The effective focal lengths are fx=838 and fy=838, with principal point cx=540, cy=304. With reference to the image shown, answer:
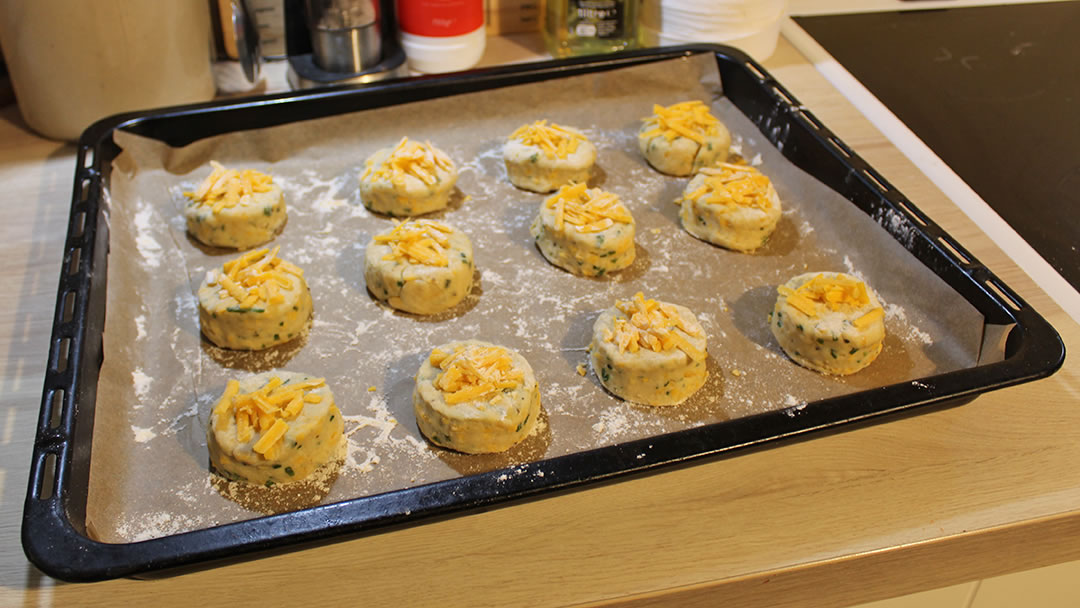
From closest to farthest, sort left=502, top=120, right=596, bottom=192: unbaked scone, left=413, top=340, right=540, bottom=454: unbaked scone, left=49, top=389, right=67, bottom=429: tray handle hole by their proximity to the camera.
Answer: left=49, top=389, right=67, bottom=429: tray handle hole, left=413, top=340, right=540, bottom=454: unbaked scone, left=502, top=120, right=596, bottom=192: unbaked scone

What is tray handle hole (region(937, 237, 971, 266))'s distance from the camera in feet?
4.72

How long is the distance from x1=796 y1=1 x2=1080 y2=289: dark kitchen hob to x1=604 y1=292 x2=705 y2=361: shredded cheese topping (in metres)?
0.78

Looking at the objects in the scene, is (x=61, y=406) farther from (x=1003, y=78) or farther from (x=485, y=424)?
(x=1003, y=78)

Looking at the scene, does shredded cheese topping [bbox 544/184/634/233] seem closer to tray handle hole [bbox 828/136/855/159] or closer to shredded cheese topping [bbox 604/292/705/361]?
shredded cheese topping [bbox 604/292/705/361]

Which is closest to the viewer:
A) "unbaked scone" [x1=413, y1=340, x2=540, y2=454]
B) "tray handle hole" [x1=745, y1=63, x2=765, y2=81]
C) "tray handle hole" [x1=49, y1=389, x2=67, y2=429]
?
"tray handle hole" [x1=49, y1=389, x2=67, y2=429]

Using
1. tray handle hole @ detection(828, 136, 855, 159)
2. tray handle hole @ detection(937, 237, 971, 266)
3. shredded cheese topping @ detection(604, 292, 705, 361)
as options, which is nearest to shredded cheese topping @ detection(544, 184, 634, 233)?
shredded cheese topping @ detection(604, 292, 705, 361)

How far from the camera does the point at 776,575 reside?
1.06 m

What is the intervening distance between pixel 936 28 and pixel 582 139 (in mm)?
1325

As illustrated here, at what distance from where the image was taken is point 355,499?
102 cm

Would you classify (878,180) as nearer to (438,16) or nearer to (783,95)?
(783,95)

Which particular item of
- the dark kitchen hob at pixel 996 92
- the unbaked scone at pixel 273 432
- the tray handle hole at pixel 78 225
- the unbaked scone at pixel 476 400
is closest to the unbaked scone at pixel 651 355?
the unbaked scone at pixel 476 400

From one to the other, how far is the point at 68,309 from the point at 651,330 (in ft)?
3.01

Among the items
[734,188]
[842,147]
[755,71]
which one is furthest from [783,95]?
[734,188]

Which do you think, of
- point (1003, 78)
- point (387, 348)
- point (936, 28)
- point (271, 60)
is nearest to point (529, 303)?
point (387, 348)
